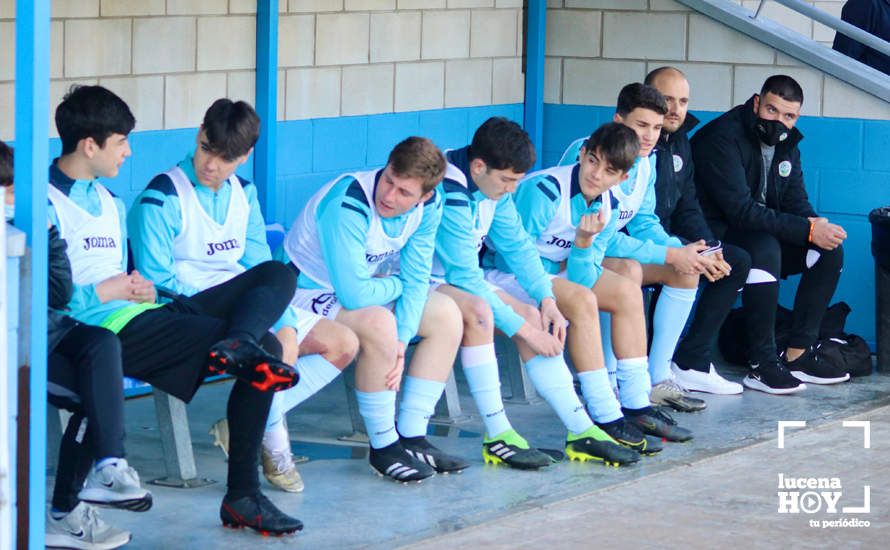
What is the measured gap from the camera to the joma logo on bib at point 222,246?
16.5 feet

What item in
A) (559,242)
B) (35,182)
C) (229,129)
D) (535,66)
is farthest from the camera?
(535,66)

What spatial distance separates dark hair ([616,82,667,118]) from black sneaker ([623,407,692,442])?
1.12 metres

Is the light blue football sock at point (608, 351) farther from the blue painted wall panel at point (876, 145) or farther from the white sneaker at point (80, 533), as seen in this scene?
the white sneaker at point (80, 533)

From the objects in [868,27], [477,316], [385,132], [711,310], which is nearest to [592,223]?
[477,316]

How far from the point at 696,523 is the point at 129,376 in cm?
172

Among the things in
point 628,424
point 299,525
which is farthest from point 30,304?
point 628,424

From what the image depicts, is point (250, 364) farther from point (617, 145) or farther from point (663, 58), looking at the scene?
point (663, 58)

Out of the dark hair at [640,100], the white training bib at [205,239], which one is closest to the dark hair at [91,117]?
the white training bib at [205,239]

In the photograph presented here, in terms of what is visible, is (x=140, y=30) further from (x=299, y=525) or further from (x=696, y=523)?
(x=696, y=523)

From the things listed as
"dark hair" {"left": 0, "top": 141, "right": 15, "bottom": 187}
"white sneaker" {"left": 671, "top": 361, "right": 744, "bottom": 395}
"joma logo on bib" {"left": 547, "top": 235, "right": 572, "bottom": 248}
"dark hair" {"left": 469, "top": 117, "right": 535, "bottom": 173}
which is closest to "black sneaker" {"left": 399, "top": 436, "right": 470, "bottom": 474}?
"dark hair" {"left": 469, "top": 117, "right": 535, "bottom": 173}

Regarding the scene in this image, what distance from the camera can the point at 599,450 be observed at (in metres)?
5.44

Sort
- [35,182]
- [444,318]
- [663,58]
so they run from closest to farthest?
[35,182]
[444,318]
[663,58]

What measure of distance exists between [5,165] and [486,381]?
69.3 inches

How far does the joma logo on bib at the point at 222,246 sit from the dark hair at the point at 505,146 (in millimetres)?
886
